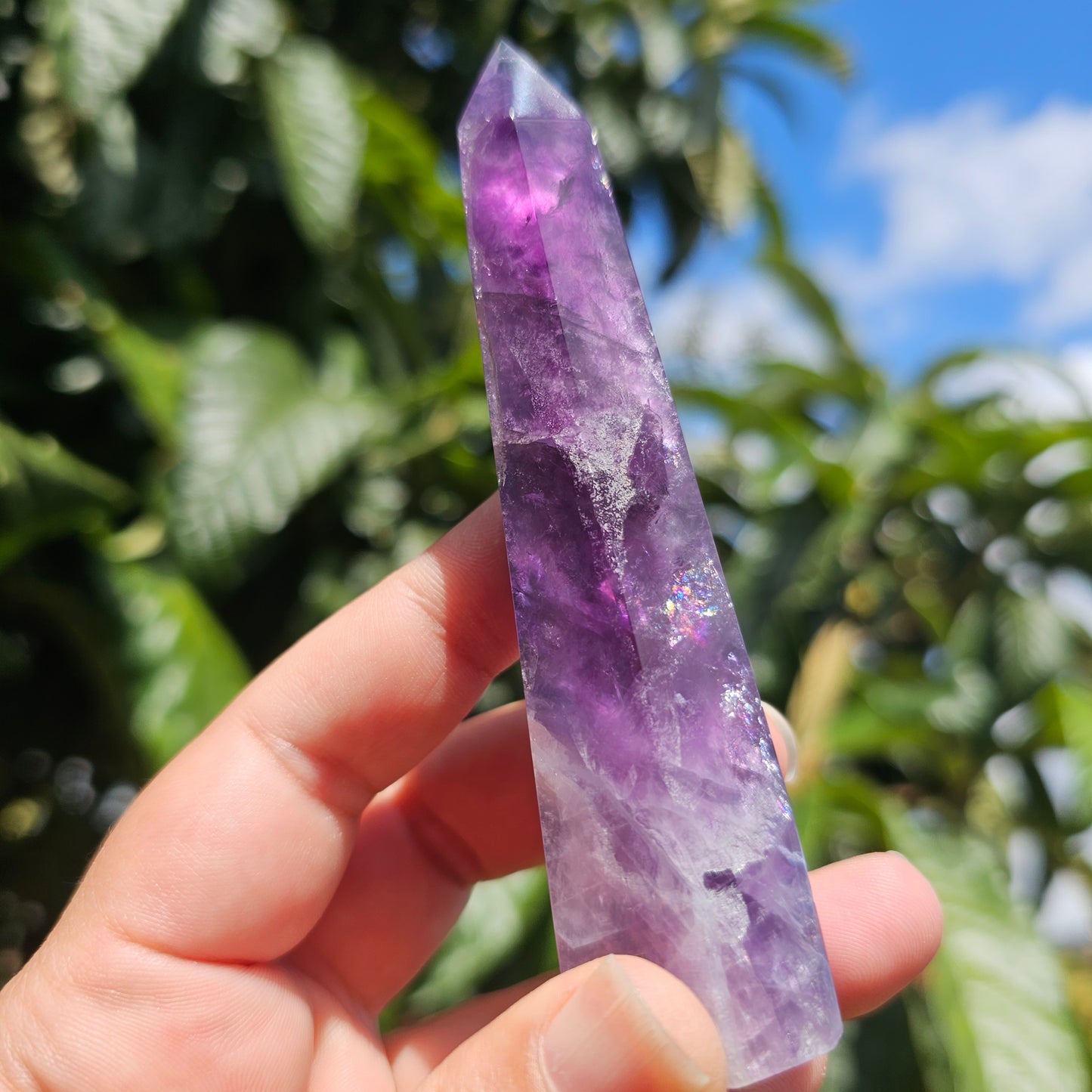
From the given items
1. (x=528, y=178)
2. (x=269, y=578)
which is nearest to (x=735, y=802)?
(x=528, y=178)

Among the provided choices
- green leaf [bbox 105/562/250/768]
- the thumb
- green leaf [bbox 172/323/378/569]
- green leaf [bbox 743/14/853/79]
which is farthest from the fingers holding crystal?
green leaf [bbox 743/14/853/79]

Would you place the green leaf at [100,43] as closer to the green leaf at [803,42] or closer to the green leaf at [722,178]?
the green leaf at [722,178]

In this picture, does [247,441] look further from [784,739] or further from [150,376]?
[784,739]

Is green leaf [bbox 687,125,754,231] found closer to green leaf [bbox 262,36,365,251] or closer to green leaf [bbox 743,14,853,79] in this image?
green leaf [bbox 743,14,853,79]

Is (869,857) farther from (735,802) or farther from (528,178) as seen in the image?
(528,178)

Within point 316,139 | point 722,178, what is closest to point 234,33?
point 316,139
